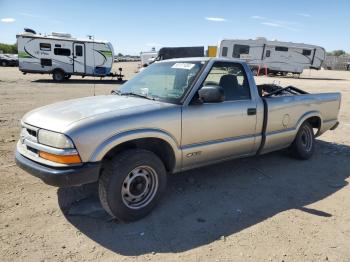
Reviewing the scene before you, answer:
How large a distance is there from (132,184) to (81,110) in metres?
1.01

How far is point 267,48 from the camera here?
105 ft

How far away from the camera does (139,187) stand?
12.2ft

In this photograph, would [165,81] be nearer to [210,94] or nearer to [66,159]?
[210,94]

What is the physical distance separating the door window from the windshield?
0.28 m

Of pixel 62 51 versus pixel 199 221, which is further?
pixel 62 51

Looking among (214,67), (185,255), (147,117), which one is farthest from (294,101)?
(185,255)

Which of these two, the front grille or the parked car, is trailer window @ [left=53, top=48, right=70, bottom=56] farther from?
the parked car

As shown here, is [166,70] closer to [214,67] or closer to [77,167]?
[214,67]

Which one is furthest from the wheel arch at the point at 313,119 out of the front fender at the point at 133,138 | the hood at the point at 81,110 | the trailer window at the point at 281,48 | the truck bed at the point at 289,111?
the trailer window at the point at 281,48

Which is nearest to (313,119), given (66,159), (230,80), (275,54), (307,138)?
(307,138)

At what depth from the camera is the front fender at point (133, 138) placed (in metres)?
3.26

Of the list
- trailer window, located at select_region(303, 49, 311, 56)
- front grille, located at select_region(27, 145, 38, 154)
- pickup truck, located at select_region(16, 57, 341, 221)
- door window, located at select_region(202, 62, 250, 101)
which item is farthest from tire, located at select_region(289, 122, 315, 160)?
trailer window, located at select_region(303, 49, 311, 56)

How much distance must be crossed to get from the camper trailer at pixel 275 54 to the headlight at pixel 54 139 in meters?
28.6

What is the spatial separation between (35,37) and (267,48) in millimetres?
21315
